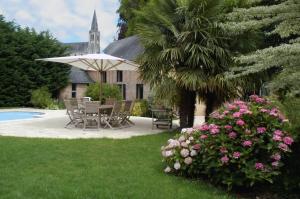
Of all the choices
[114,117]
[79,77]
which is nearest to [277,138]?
[114,117]

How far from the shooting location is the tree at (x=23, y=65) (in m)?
23.4

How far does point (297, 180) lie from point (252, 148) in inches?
27.7

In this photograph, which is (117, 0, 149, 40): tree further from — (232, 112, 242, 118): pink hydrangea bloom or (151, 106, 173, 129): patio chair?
(232, 112, 242, 118): pink hydrangea bloom

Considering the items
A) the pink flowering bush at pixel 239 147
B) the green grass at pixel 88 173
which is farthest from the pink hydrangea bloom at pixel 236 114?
Answer: the green grass at pixel 88 173

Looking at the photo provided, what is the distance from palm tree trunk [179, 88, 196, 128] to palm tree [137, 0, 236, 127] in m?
0.03

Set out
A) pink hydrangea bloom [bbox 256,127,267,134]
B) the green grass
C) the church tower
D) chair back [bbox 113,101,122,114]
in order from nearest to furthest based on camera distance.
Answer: the green grass < pink hydrangea bloom [bbox 256,127,267,134] < chair back [bbox 113,101,122,114] < the church tower

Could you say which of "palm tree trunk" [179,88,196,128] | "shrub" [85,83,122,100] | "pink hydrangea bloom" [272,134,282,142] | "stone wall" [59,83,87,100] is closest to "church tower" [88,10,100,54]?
"stone wall" [59,83,87,100]

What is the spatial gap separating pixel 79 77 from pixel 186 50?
1994 cm

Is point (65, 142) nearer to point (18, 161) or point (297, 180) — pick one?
point (18, 161)

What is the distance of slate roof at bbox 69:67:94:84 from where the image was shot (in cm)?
2942

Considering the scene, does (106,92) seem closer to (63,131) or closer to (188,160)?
(63,131)

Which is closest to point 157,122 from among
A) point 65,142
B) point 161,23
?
point 161,23

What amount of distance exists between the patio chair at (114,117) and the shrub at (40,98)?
36.5 ft

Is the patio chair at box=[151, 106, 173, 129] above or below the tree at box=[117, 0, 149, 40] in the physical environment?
below
